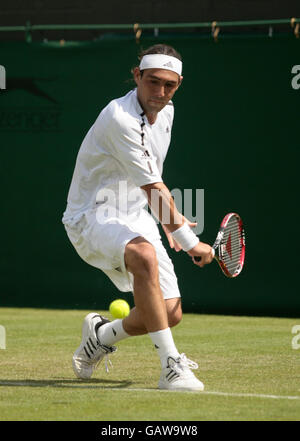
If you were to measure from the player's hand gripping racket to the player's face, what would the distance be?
0.74 m

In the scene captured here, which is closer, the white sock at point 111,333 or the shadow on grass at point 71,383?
the shadow on grass at point 71,383

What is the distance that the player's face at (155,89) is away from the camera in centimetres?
526

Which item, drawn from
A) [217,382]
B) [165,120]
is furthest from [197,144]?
[217,382]

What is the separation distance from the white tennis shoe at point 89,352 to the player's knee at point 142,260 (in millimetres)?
830

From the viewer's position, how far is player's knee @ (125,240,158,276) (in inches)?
197

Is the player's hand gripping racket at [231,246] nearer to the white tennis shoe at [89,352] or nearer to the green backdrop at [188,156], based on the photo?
Answer: the white tennis shoe at [89,352]

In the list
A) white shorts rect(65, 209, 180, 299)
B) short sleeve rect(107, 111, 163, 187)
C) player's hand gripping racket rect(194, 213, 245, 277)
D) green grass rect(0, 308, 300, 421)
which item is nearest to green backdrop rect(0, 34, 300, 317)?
green grass rect(0, 308, 300, 421)

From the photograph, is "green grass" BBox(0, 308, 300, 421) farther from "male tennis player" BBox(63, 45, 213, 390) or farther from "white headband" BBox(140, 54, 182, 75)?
"white headband" BBox(140, 54, 182, 75)

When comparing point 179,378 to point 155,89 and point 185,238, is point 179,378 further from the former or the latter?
point 155,89

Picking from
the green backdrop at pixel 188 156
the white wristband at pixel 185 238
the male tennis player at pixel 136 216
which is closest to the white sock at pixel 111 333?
the male tennis player at pixel 136 216

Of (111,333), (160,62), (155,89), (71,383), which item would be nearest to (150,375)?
(111,333)

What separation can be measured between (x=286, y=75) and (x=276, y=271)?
67.1 inches

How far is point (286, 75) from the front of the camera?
8.79 m

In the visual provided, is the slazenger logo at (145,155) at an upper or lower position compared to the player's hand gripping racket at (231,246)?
Answer: upper
